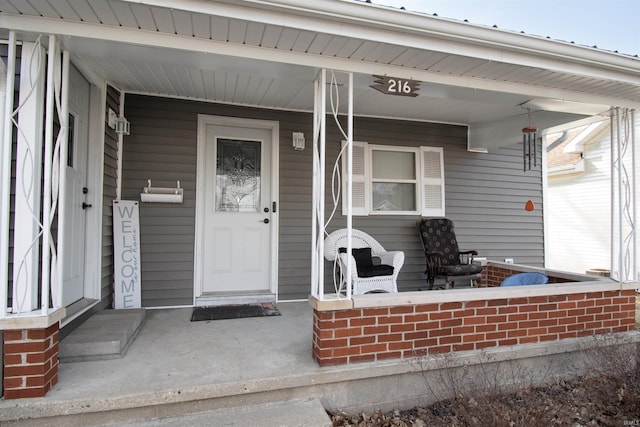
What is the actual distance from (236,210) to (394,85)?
2.23 metres

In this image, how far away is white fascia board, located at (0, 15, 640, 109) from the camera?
6.56 feet

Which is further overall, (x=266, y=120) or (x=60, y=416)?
(x=266, y=120)

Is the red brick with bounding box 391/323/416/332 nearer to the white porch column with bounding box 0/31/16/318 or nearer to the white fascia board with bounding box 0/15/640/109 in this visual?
the white fascia board with bounding box 0/15/640/109

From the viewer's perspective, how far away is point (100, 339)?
2.45 meters

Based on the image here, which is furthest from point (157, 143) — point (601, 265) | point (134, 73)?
point (601, 265)

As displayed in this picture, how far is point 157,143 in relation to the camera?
3.75 m

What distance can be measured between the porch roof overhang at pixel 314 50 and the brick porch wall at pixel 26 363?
1669 millimetres

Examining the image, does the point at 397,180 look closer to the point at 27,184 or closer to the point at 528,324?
the point at 528,324

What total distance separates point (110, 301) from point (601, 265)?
31.6 feet

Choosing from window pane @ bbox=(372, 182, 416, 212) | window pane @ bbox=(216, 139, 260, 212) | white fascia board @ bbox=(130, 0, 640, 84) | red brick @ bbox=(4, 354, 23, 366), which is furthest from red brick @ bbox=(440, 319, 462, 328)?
red brick @ bbox=(4, 354, 23, 366)

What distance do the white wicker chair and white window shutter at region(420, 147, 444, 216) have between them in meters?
0.93

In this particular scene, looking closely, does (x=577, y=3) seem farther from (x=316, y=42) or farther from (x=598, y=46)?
(x=316, y=42)

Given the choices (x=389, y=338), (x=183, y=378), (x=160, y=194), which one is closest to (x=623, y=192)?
(x=389, y=338)

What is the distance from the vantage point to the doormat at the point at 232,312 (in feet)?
11.3
